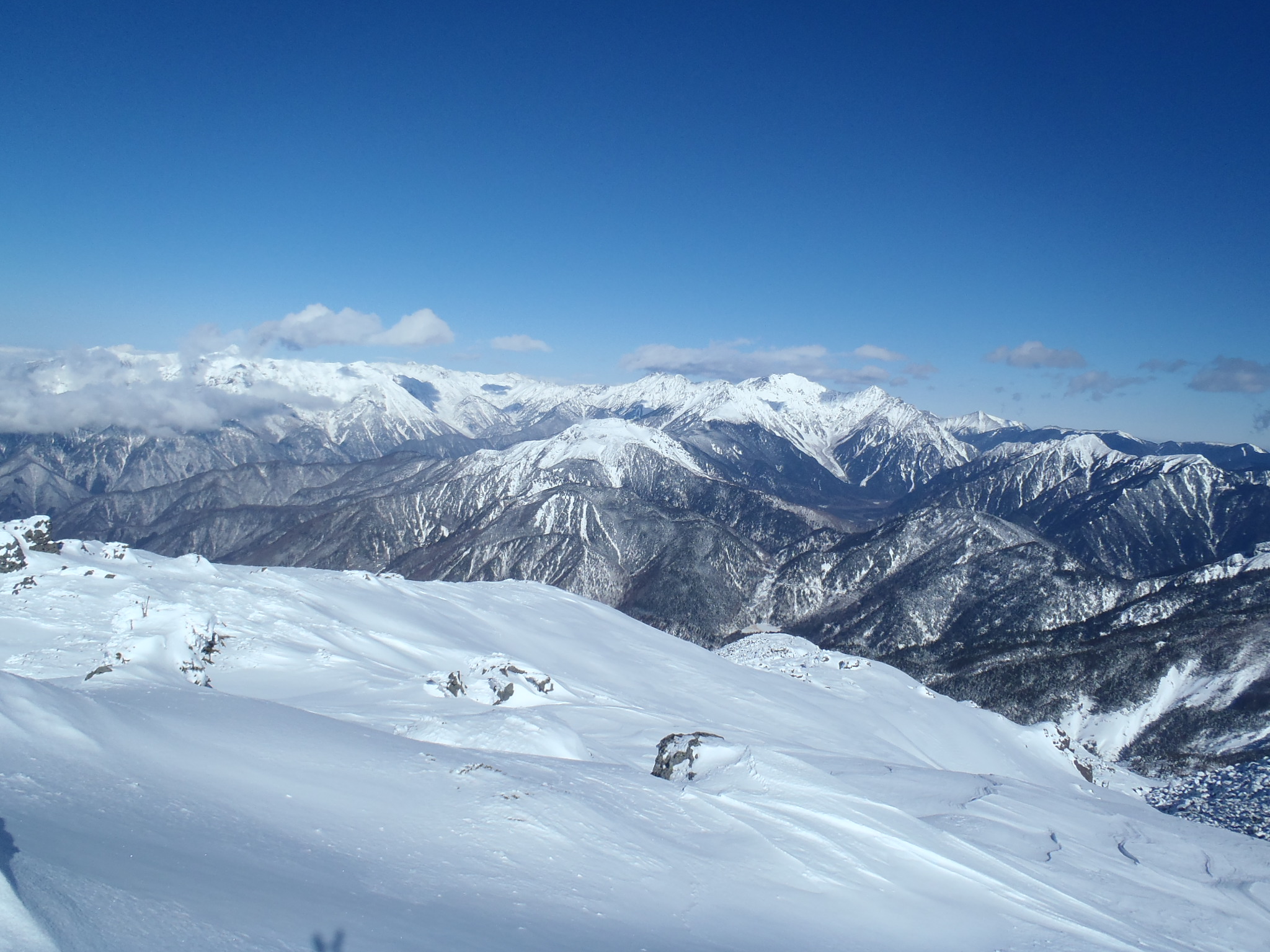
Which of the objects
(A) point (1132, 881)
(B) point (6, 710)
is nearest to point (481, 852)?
(B) point (6, 710)

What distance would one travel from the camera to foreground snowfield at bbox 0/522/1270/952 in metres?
12.9

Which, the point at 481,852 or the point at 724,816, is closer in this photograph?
the point at 481,852

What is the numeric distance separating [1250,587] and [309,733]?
256 meters

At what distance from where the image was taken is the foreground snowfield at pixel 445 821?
12914mm

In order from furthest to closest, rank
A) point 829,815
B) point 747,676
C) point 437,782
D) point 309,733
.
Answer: point 747,676
point 829,815
point 309,733
point 437,782

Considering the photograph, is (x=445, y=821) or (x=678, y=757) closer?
(x=445, y=821)

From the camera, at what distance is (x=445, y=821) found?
19.3 m

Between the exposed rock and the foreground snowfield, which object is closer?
the foreground snowfield

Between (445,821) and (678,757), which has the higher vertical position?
(445,821)

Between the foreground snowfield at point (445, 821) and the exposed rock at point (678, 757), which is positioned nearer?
the foreground snowfield at point (445, 821)

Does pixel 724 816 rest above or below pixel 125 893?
below

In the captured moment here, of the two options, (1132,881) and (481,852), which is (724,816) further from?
(1132,881)

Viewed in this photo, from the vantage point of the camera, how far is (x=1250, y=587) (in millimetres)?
197250

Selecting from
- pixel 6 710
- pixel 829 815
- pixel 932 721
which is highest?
pixel 6 710
